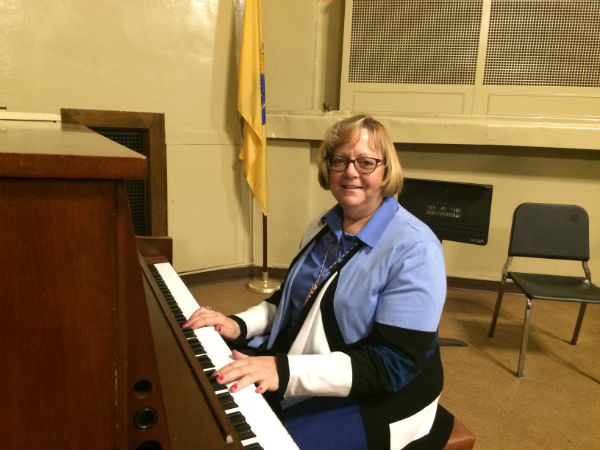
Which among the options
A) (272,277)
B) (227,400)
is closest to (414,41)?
(272,277)

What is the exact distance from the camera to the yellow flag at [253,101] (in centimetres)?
338

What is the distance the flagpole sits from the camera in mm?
3752

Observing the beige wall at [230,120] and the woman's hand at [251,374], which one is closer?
the woman's hand at [251,374]

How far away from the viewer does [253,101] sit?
3.50 m

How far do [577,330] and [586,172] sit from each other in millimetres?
1378

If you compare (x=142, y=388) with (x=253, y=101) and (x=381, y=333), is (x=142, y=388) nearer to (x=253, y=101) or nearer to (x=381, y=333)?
(x=381, y=333)

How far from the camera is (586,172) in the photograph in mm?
3621

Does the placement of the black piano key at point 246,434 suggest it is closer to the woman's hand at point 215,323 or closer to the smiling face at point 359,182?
the woman's hand at point 215,323

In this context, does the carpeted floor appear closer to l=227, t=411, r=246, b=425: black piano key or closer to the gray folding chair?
the gray folding chair

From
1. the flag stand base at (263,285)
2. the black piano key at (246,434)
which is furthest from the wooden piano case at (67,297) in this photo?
the flag stand base at (263,285)

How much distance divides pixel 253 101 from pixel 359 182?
7.94 ft

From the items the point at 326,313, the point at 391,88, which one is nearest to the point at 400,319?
the point at 326,313

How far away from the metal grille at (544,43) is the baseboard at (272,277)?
5.46 feet

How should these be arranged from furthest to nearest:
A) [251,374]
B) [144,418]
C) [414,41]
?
[414,41], [251,374], [144,418]
